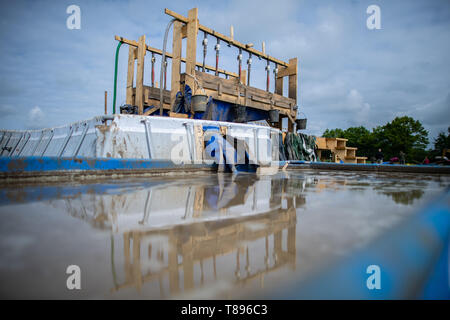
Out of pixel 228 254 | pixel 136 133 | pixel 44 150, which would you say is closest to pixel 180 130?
pixel 136 133

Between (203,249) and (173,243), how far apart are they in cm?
15

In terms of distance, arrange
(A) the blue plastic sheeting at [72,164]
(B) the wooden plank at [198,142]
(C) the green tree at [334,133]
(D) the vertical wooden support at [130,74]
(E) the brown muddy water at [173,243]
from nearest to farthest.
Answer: (E) the brown muddy water at [173,243]
(A) the blue plastic sheeting at [72,164]
(B) the wooden plank at [198,142]
(D) the vertical wooden support at [130,74]
(C) the green tree at [334,133]

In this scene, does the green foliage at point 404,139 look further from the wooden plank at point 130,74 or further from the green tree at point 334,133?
the wooden plank at point 130,74

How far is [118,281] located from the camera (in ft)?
2.43

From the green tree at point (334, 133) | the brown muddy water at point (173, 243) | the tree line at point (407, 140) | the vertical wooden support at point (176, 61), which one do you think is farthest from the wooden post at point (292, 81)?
the green tree at point (334, 133)

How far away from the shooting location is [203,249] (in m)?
1.00

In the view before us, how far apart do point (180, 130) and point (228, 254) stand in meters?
4.35

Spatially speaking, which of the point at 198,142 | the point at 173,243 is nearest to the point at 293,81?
the point at 198,142

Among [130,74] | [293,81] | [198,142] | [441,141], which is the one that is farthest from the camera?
[441,141]

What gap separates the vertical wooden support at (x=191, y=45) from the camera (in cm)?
713

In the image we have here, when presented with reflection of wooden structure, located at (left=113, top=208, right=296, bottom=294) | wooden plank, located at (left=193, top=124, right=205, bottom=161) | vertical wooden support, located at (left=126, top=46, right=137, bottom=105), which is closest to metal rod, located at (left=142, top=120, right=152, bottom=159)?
wooden plank, located at (left=193, top=124, right=205, bottom=161)

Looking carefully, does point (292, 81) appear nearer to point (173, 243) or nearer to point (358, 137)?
point (173, 243)

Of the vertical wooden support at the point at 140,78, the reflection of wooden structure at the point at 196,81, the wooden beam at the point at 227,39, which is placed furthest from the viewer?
the vertical wooden support at the point at 140,78

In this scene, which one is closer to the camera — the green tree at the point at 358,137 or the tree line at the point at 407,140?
the tree line at the point at 407,140
